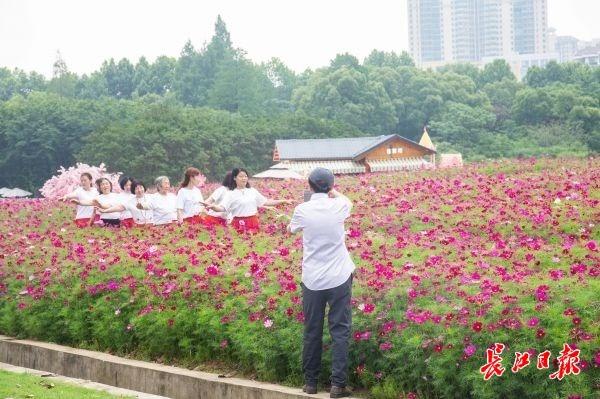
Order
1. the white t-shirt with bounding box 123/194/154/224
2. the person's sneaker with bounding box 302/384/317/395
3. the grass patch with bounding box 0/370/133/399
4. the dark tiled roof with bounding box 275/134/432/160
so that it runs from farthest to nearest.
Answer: the dark tiled roof with bounding box 275/134/432/160 → the white t-shirt with bounding box 123/194/154/224 → the grass patch with bounding box 0/370/133/399 → the person's sneaker with bounding box 302/384/317/395

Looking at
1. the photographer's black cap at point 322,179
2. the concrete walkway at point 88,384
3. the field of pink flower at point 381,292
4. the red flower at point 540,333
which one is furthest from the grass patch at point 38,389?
the red flower at point 540,333

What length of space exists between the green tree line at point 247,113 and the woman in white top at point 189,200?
45278 mm

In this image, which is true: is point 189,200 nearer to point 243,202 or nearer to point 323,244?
point 243,202

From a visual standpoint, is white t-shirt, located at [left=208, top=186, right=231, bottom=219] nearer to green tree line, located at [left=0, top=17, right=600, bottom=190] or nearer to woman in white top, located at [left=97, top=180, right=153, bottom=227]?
woman in white top, located at [left=97, top=180, right=153, bottom=227]

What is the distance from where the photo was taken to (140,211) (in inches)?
600

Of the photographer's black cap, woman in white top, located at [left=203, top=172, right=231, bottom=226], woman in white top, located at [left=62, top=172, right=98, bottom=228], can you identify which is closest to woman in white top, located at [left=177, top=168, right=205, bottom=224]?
woman in white top, located at [left=203, top=172, right=231, bottom=226]

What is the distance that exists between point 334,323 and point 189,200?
7619mm

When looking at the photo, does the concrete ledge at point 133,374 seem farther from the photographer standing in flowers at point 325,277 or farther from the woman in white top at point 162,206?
the woman in white top at point 162,206

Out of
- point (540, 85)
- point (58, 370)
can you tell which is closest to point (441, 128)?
point (540, 85)

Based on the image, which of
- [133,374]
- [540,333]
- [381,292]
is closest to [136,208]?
[133,374]

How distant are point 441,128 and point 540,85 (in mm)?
20809

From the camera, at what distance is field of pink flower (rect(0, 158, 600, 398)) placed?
289 inches

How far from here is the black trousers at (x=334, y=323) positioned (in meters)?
7.67

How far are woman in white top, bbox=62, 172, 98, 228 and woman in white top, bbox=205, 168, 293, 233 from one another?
2.33m
